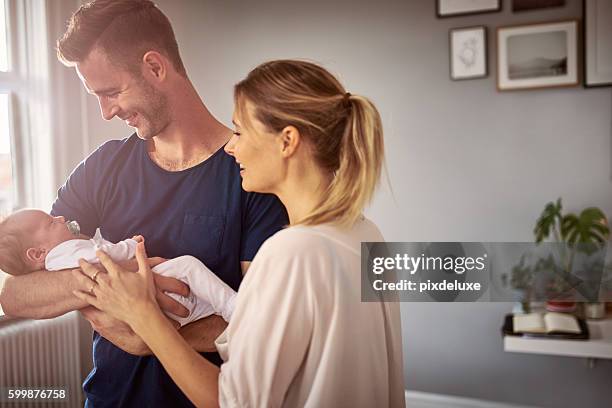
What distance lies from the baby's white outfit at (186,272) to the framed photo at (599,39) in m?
0.94

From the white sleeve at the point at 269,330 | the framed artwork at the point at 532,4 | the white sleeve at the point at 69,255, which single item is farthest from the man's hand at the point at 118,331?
the framed artwork at the point at 532,4

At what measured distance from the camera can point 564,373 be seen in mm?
1488

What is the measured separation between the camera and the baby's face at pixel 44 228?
1292mm

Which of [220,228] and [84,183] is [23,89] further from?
[220,228]

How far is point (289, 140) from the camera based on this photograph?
1.16 meters

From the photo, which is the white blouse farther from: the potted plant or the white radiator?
the white radiator

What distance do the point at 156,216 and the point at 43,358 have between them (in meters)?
0.60

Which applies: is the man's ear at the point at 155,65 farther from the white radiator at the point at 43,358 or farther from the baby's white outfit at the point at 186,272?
the white radiator at the point at 43,358

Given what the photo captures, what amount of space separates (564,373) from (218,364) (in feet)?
2.76

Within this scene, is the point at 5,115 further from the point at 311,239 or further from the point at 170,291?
the point at 311,239

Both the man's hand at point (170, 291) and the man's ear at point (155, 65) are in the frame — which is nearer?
the man's hand at point (170, 291)

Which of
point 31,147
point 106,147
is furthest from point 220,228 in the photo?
point 31,147

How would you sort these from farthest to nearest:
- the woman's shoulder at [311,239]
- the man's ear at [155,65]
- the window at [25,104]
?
the window at [25,104]
the man's ear at [155,65]
the woman's shoulder at [311,239]

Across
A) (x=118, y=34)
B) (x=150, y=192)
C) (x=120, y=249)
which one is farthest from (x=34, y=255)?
(x=118, y=34)
